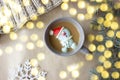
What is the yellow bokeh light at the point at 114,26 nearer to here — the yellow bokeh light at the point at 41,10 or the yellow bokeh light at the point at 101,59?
the yellow bokeh light at the point at 101,59

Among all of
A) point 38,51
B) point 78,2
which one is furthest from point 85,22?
point 38,51

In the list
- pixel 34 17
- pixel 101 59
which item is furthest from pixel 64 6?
pixel 101 59

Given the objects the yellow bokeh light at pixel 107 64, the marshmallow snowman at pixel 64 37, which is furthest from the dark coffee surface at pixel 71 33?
the yellow bokeh light at pixel 107 64

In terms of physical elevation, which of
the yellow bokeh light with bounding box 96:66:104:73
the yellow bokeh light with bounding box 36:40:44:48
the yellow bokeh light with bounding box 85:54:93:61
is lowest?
the yellow bokeh light with bounding box 96:66:104:73

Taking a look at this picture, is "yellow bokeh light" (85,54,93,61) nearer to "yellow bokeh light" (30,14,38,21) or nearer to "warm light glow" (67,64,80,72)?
"warm light glow" (67,64,80,72)

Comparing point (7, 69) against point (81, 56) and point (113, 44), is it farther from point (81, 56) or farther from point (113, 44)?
point (113, 44)

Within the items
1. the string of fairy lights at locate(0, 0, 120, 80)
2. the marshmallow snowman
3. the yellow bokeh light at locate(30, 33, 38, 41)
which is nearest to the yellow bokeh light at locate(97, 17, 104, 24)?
the string of fairy lights at locate(0, 0, 120, 80)
